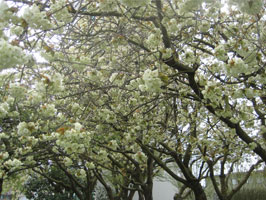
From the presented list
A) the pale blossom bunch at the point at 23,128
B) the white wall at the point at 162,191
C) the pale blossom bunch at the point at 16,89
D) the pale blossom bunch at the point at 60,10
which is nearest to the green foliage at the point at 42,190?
the white wall at the point at 162,191

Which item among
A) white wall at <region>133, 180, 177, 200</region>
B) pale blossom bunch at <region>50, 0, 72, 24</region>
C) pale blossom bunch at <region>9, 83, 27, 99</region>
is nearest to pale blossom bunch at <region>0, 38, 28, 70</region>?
pale blossom bunch at <region>50, 0, 72, 24</region>

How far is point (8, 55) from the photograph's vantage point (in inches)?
75.0

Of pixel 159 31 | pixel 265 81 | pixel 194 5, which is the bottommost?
pixel 265 81

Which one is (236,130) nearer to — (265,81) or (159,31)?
(265,81)

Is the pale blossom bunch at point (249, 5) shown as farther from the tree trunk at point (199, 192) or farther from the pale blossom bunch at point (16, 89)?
the tree trunk at point (199, 192)

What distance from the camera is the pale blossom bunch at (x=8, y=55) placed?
188 cm

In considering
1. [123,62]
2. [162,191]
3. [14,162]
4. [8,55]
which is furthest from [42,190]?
[8,55]

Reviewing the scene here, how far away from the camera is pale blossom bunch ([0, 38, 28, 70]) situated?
1.88 m

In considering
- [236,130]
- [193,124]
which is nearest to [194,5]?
[236,130]

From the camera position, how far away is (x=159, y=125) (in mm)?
6270

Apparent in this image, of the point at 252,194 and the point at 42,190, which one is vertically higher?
the point at 42,190

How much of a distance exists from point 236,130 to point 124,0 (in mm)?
3023

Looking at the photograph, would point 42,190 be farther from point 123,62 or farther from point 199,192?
point 123,62

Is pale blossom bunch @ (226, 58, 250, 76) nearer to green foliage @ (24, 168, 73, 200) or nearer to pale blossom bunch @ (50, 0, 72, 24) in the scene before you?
pale blossom bunch @ (50, 0, 72, 24)
